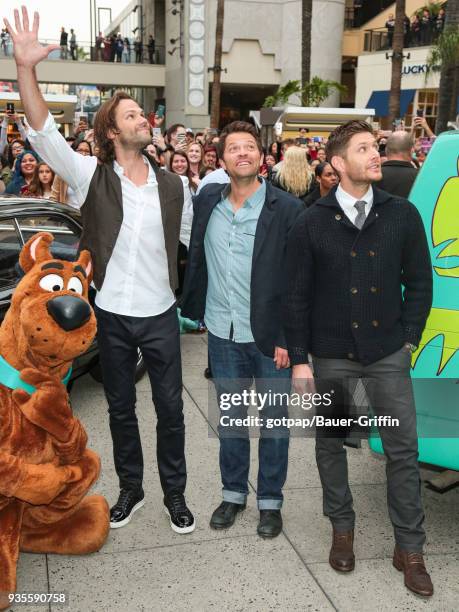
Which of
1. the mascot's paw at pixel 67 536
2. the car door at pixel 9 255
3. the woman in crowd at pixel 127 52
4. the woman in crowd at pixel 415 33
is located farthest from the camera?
the woman in crowd at pixel 127 52

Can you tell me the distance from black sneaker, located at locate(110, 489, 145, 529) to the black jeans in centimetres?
11

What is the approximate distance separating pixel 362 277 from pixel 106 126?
57.0 inches

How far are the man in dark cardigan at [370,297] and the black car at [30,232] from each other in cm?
195

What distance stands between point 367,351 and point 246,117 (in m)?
42.8

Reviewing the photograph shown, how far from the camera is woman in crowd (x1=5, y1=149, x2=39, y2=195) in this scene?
9031 millimetres

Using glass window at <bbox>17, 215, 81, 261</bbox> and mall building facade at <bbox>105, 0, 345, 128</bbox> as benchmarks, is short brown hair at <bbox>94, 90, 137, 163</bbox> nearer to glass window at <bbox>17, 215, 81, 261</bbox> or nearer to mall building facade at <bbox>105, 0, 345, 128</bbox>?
glass window at <bbox>17, 215, 81, 261</bbox>

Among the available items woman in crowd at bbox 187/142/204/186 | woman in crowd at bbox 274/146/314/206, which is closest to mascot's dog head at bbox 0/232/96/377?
woman in crowd at bbox 274/146/314/206

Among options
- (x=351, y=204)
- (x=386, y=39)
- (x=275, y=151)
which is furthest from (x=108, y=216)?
(x=386, y=39)

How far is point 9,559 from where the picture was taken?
9.57ft

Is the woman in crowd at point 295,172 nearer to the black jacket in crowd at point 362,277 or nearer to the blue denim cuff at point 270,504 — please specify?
the black jacket in crowd at point 362,277

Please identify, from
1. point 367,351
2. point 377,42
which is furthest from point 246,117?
point 367,351

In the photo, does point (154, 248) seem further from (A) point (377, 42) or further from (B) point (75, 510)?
(A) point (377, 42)

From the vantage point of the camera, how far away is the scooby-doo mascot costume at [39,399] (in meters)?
2.88

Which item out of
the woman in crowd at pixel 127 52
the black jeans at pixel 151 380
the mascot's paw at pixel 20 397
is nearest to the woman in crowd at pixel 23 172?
the black jeans at pixel 151 380
